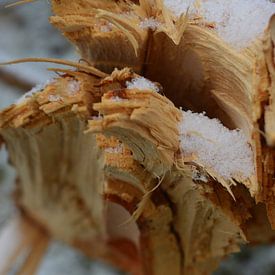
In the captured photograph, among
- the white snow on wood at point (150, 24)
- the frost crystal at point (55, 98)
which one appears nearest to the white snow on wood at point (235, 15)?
the white snow on wood at point (150, 24)

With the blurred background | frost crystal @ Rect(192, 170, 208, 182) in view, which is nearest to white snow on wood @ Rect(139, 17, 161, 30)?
frost crystal @ Rect(192, 170, 208, 182)

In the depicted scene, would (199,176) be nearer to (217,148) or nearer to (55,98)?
(217,148)

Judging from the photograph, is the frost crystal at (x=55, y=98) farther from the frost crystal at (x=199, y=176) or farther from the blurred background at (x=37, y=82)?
the blurred background at (x=37, y=82)

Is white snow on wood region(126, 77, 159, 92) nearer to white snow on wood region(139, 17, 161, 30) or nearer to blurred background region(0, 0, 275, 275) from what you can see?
white snow on wood region(139, 17, 161, 30)

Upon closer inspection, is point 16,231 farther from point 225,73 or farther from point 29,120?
point 225,73

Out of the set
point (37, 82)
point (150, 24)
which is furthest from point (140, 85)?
point (37, 82)

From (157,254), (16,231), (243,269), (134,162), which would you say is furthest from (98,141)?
(243,269)
